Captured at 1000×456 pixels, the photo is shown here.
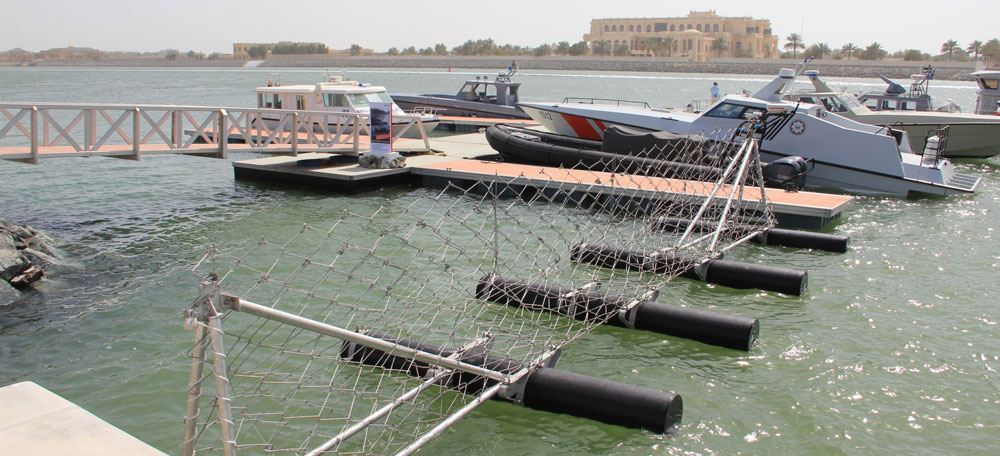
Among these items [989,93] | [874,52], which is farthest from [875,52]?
[989,93]

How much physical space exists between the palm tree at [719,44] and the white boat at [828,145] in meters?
147

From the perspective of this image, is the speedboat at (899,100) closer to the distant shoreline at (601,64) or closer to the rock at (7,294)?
the rock at (7,294)

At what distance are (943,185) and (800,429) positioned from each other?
13.0 meters

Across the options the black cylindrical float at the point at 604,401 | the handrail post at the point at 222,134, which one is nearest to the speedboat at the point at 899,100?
the handrail post at the point at 222,134

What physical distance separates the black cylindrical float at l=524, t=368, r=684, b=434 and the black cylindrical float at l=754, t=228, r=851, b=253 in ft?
22.4

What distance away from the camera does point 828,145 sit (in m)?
17.3

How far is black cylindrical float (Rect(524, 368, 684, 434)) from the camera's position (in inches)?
225

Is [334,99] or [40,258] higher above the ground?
[334,99]

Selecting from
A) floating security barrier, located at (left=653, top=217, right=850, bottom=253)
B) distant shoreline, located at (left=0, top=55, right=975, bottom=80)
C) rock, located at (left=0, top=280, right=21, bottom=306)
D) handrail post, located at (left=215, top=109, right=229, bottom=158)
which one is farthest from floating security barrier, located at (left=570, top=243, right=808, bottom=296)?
distant shoreline, located at (left=0, top=55, right=975, bottom=80)

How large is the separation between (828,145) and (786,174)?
2.73 metres

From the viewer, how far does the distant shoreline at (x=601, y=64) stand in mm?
114688

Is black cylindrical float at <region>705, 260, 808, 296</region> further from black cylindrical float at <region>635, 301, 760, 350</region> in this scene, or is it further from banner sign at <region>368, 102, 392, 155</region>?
banner sign at <region>368, 102, 392, 155</region>

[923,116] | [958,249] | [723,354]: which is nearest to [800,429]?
[723,354]

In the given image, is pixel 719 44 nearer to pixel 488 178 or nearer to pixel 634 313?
pixel 488 178
